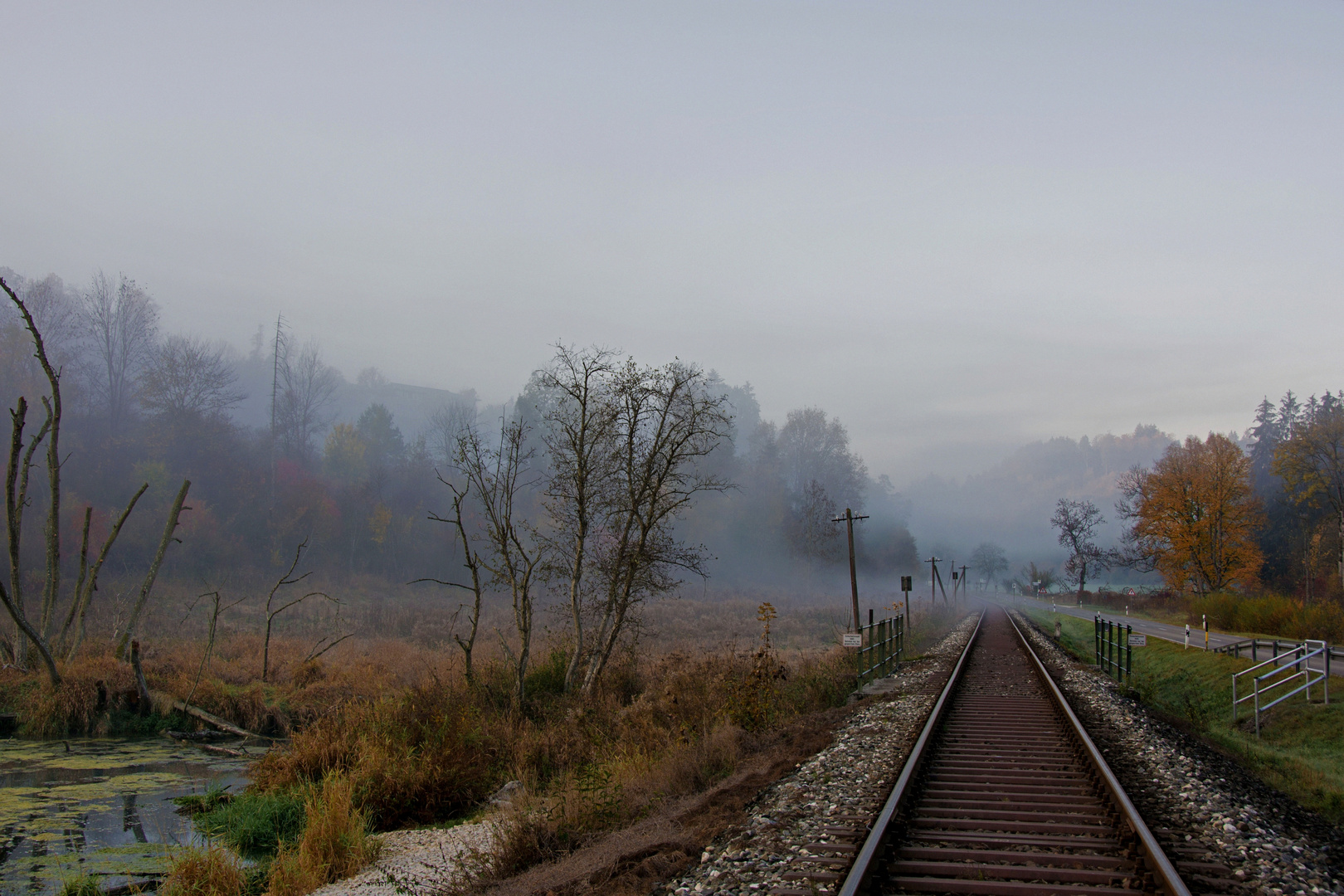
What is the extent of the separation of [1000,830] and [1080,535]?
281ft

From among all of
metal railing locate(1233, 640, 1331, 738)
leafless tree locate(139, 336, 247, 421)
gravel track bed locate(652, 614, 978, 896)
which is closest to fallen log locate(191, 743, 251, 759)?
gravel track bed locate(652, 614, 978, 896)

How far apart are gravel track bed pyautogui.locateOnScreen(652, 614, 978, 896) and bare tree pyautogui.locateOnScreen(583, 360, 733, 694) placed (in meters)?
6.16

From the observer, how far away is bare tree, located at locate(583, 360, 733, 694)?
17.1m

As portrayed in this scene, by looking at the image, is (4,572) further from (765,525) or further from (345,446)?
(765,525)

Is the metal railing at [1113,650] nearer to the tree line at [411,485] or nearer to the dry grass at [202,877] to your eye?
the tree line at [411,485]

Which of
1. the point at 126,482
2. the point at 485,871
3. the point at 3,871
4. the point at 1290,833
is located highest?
the point at 126,482

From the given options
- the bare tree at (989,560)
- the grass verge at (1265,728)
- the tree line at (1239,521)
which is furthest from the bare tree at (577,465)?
the bare tree at (989,560)

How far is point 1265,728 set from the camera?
13.5m

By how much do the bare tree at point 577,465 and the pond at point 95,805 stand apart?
6991 millimetres

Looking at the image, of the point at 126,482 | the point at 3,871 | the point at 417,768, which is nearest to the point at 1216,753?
the point at 417,768

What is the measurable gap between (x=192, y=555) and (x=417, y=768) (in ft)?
147

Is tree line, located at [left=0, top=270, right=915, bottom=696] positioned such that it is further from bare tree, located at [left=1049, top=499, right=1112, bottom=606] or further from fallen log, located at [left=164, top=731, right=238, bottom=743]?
bare tree, located at [left=1049, top=499, right=1112, bottom=606]

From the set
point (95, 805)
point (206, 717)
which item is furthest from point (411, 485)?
point (95, 805)

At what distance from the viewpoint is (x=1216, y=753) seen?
399 inches
